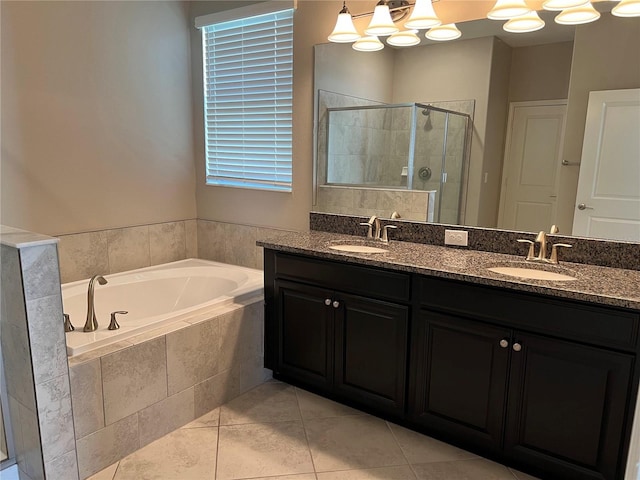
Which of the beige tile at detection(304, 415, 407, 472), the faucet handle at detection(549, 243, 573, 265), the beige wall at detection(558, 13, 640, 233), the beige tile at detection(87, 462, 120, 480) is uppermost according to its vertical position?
the beige wall at detection(558, 13, 640, 233)

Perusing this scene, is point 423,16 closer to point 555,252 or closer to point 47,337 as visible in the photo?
point 555,252

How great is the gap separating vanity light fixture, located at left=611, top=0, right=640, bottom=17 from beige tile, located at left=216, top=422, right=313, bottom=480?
2374mm

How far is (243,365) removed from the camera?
263cm

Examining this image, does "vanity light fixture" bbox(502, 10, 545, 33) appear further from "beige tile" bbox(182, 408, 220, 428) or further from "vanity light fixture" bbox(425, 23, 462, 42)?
"beige tile" bbox(182, 408, 220, 428)

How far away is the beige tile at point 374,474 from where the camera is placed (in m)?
1.98

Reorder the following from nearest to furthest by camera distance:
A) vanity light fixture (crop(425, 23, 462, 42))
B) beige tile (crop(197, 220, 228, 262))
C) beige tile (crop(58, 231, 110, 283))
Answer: vanity light fixture (crop(425, 23, 462, 42)) < beige tile (crop(58, 231, 110, 283)) < beige tile (crop(197, 220, 228, 262))

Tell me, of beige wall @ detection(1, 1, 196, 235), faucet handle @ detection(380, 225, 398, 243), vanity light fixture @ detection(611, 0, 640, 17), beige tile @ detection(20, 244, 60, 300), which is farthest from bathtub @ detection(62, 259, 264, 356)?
vanity light fixture @ detection(611, 0, 640, 17)

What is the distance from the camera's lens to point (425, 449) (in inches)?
85.3

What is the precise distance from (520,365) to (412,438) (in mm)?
689

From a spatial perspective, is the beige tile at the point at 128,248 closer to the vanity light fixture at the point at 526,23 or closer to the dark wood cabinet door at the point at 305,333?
the dark wood cabinet door at the point at 305,333

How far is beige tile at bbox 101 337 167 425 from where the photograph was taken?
2006 mm

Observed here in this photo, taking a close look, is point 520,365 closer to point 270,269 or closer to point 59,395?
point 270,269

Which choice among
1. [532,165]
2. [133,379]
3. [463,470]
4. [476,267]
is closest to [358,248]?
[476,267]

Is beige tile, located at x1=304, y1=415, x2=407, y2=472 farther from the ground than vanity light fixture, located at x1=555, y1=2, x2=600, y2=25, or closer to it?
closer to it
